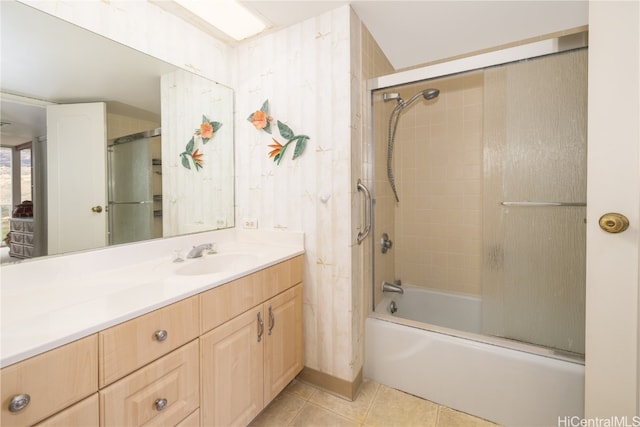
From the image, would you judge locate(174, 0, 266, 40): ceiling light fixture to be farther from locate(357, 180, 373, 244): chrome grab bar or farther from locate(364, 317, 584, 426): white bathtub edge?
locate(364, 317, 584, 426): white bathtub edge

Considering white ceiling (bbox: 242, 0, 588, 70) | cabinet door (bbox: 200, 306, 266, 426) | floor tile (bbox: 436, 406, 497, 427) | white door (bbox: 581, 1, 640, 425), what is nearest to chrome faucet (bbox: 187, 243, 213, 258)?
cabinet door (bbox: 200, 306, 266, 426)

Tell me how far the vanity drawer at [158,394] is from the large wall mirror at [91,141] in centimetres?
68

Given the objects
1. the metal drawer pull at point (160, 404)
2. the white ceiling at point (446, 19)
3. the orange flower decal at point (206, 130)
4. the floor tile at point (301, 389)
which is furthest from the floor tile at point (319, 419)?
the white ceiling at point (446, 19)

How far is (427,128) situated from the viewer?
240 centimetres

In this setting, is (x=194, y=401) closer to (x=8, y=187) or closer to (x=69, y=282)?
(x=69, y=282)

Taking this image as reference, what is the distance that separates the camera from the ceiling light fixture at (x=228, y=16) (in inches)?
56.2

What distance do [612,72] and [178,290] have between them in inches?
68.6

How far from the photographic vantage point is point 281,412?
1.45 m

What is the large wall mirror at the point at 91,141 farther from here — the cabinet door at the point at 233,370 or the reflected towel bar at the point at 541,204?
the reflected towel bar at the point at 541,204

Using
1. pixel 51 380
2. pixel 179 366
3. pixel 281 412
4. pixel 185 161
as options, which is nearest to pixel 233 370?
pixel 179 366

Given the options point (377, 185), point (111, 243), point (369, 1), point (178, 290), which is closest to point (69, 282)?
point (111, 243)

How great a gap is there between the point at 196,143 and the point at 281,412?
1650 millimetres

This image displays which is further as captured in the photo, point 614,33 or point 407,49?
point 407,49

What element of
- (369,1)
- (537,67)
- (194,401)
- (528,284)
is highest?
(369,1)
